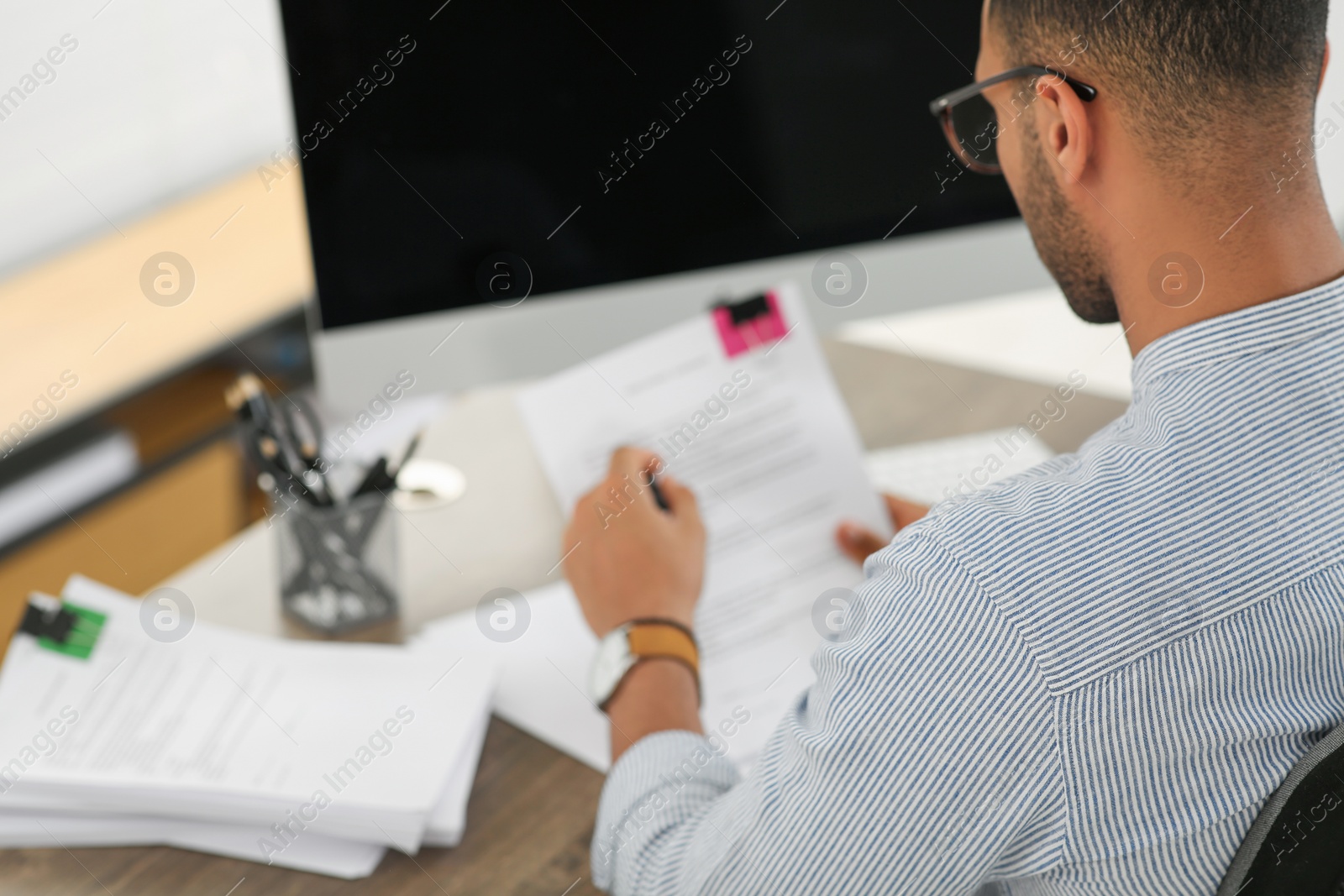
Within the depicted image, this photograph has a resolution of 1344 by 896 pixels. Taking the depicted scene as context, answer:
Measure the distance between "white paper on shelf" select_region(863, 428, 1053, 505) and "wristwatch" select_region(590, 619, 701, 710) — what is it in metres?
0.35

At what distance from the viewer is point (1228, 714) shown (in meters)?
0.55

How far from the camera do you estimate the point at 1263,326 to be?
60cm

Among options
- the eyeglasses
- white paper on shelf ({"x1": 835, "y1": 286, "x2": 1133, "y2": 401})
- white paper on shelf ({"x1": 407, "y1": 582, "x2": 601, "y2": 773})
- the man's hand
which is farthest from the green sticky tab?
white paper on shelf ({"x1": 835, "y1": 286, "x2": 1133, "y2": 401})

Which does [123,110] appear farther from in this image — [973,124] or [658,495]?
[973,124]

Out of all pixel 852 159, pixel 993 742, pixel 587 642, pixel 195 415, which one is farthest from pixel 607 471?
pixel 195 415

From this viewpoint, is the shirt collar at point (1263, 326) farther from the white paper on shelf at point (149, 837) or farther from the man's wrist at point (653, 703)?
the white paper on shelf at point (149, 837)

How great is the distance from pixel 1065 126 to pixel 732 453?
1.27 ft

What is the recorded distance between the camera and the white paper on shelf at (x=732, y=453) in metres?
0.91

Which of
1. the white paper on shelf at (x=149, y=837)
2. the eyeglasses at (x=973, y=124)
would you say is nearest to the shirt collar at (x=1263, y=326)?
the eyeglasses at (x=973, y=124)

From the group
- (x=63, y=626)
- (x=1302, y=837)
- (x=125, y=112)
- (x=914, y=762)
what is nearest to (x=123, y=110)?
(x=125, y=112)

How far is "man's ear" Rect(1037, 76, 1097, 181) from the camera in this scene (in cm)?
66

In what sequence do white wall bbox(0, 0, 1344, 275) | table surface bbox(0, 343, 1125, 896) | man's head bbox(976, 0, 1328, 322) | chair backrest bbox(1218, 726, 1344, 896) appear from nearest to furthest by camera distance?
chair backrest bbox(1218, 726, 1344, 896) < man's head bbox(976, 0, 1328, 322) < table surface bbox(0, 343, 1125, 896) < white wall bbox(0, 0, 1344, 275)

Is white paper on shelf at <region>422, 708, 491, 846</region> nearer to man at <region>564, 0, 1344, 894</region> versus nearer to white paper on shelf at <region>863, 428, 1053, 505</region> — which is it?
man at <region>564, 0, 1344, 894</region>

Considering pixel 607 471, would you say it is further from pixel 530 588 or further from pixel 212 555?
pixel 212 555
